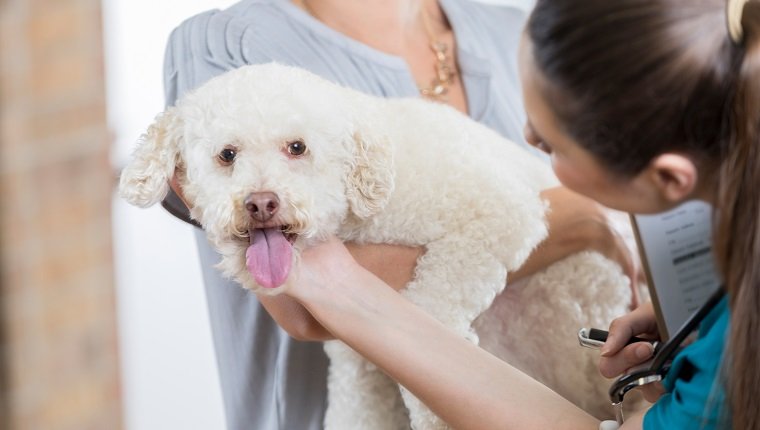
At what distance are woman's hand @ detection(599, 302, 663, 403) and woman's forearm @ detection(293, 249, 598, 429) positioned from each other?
1.9 inches

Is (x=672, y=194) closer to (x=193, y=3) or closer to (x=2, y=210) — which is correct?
(x=193, y=3)

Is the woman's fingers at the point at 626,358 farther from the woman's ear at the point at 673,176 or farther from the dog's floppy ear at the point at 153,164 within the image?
the dog's floppy ear at the point at 153,164

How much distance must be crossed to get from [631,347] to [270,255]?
1.01 ft

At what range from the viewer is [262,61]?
0.85 meters

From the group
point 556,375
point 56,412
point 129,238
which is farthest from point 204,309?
point 556,375

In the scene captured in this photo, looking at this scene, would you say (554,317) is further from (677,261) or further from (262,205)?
(262,205)

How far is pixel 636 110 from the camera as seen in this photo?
0.59 metres

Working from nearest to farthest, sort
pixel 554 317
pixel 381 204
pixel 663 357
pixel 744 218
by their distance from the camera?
pixel 744 218 → pixel 663 357 → pixel 381 204 → pixel 554 317

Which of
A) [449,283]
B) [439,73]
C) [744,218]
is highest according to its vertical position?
[744,218]

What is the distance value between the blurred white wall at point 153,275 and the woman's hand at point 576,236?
0.31 meters

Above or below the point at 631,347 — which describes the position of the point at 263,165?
above

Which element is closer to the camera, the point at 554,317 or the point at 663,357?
the point at 663,357

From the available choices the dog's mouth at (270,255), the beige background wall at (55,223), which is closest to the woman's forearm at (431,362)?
the dog's mouth at (270,255)

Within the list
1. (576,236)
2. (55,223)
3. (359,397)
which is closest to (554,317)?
(576,236)
